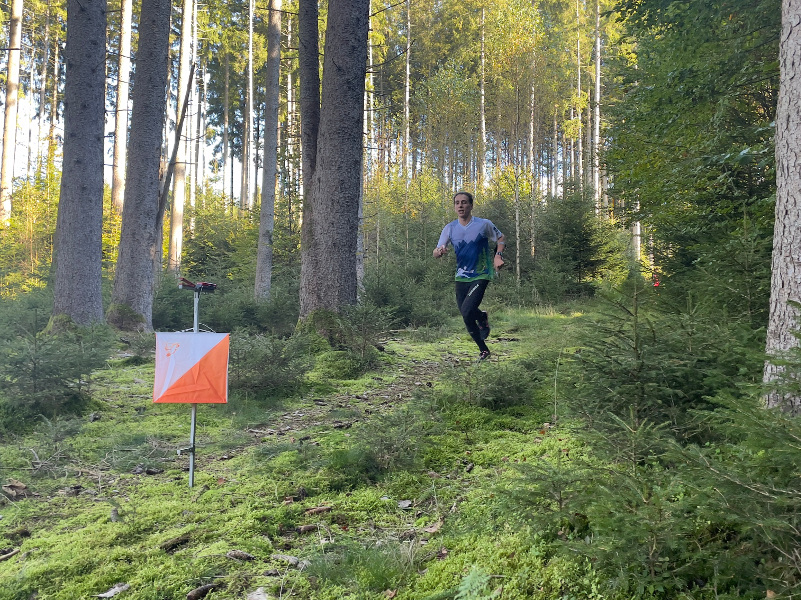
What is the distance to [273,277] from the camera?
52.9ft

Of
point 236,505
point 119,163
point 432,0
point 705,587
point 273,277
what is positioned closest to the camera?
point 705,587

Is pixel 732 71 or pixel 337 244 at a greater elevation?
pixel 732 71

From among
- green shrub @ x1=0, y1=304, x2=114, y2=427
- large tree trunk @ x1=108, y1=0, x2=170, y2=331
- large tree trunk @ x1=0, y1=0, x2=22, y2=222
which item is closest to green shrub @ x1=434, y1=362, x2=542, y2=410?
green shrub @ x1=0, y1=304, x2=114, y2=427

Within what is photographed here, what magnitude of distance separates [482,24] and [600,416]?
28508mm

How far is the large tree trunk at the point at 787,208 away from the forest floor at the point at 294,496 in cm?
141

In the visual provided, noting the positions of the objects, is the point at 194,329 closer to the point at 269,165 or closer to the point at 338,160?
the point at 338,160

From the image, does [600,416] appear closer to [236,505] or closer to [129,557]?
Result: [236,505]

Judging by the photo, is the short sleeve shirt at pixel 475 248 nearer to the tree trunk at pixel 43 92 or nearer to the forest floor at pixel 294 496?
the forest floor at pixel 294 496

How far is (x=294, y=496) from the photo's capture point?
373 cm

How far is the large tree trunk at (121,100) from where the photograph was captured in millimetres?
17109

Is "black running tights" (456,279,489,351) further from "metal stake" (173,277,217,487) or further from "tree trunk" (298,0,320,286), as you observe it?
"metal stake" (173,277,217,487)

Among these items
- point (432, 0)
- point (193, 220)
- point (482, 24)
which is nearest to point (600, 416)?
point (193, 220)

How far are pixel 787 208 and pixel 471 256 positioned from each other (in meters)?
4.28

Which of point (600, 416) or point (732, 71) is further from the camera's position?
point (732, 71)
